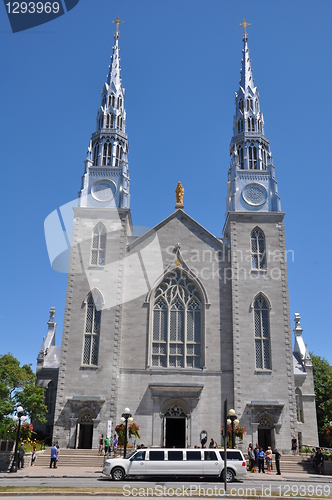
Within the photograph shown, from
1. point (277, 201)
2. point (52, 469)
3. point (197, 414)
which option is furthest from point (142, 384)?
point (277, 201)

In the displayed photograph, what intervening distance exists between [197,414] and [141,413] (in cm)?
397

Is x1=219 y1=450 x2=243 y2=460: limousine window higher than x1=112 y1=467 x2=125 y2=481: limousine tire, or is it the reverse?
x1=219 y1=450 x2=243 y2=460: limousine window

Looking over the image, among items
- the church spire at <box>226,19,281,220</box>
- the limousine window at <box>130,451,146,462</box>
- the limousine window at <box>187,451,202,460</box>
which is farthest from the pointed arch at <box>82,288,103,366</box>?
the limousine window at <box>187,451,202,460</box>

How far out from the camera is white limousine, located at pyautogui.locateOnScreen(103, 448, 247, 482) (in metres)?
21.8

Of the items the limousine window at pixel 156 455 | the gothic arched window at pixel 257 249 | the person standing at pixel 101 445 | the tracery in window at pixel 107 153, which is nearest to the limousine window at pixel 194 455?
the limousine window at pixel 156 455

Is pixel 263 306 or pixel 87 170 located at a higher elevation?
pixel 87 170

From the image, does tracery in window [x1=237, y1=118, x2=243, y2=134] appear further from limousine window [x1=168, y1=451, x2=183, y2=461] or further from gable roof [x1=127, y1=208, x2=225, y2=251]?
limousine window [x1=168, y1=451, x2=183, y2=461]

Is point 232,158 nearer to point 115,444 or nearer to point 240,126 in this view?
point 240,126

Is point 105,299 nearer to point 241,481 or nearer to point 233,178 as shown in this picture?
point 233,178

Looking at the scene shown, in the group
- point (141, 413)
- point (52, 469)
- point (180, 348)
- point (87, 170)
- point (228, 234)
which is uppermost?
point (87, 170)

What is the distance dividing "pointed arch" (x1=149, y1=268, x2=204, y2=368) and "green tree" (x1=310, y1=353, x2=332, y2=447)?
18909 mm

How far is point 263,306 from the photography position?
38.2 meters

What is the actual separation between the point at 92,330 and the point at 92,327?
0.75 ft

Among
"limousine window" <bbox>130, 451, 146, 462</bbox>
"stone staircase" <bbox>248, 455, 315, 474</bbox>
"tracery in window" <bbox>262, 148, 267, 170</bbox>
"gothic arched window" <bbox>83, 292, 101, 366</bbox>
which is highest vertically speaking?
"tracery in window" <bbox>262, 148, 267, 170</bbox>
